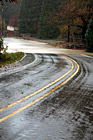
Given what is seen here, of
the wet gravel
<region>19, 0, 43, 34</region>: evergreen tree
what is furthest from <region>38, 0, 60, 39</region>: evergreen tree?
the wet gravel

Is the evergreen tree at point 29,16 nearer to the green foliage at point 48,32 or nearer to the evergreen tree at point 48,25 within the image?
the evergreen tree at point 48,25

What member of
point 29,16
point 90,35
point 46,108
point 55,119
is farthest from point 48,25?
point 55,119

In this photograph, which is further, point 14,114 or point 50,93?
point 50,93

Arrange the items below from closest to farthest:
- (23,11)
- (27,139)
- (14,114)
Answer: (27,139)
(14,114)
(23,11)

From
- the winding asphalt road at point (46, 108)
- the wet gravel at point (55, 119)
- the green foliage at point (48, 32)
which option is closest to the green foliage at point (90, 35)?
the winding asphalt road at point (46, 108)

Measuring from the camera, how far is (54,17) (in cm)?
4506

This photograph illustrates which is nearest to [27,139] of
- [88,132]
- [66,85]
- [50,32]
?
[88,132]

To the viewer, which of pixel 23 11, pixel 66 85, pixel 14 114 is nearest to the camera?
pixel 14 114

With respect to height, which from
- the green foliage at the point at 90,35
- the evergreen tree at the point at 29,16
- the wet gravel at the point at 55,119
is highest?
the evergreen tree at the point at 29,16

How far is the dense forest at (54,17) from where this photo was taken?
38728 millimetres

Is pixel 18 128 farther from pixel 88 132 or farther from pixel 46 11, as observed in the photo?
pixel 46 11

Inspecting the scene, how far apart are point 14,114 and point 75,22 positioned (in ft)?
113

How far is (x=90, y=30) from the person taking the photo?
3153 centimetres

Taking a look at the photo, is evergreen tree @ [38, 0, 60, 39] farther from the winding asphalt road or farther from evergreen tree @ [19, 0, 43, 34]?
the winding asphalt road
